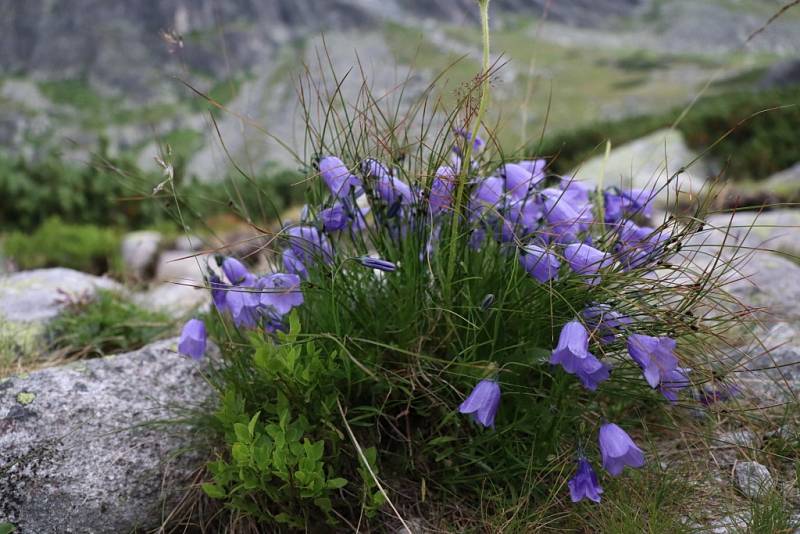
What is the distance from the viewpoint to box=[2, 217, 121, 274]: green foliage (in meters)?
6.86

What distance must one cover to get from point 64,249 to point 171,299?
2.57 metres

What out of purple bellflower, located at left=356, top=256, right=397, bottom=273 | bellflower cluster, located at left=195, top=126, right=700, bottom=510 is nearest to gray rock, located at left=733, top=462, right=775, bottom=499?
bellflower cluster, located at left=195, top=126, right=700, bottom=510

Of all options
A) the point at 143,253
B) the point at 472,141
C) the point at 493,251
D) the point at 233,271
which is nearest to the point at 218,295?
the point at 233,271

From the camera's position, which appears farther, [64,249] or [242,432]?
[64,249]

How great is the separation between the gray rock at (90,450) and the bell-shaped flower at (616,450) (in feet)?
4.77

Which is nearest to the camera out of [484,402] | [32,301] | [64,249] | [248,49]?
[484,402]

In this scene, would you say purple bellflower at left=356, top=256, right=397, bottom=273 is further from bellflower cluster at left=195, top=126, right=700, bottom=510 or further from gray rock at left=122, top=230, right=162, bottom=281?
gray rock at left=122, top=230, right=162, bottom=281

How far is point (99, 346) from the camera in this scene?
11.4ft

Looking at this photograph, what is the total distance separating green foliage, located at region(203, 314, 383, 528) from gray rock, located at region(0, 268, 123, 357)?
185cm

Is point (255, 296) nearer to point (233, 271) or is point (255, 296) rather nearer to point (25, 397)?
point (233, 271)

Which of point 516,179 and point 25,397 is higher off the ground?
point 516,179

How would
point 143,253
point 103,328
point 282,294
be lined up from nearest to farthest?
1. point 282,294
2. point 103,328
3. point 143,253

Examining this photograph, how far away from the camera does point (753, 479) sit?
2152 mm

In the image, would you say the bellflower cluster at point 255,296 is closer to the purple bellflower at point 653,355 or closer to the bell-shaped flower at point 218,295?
the bell-shaped flower at point 218,295
